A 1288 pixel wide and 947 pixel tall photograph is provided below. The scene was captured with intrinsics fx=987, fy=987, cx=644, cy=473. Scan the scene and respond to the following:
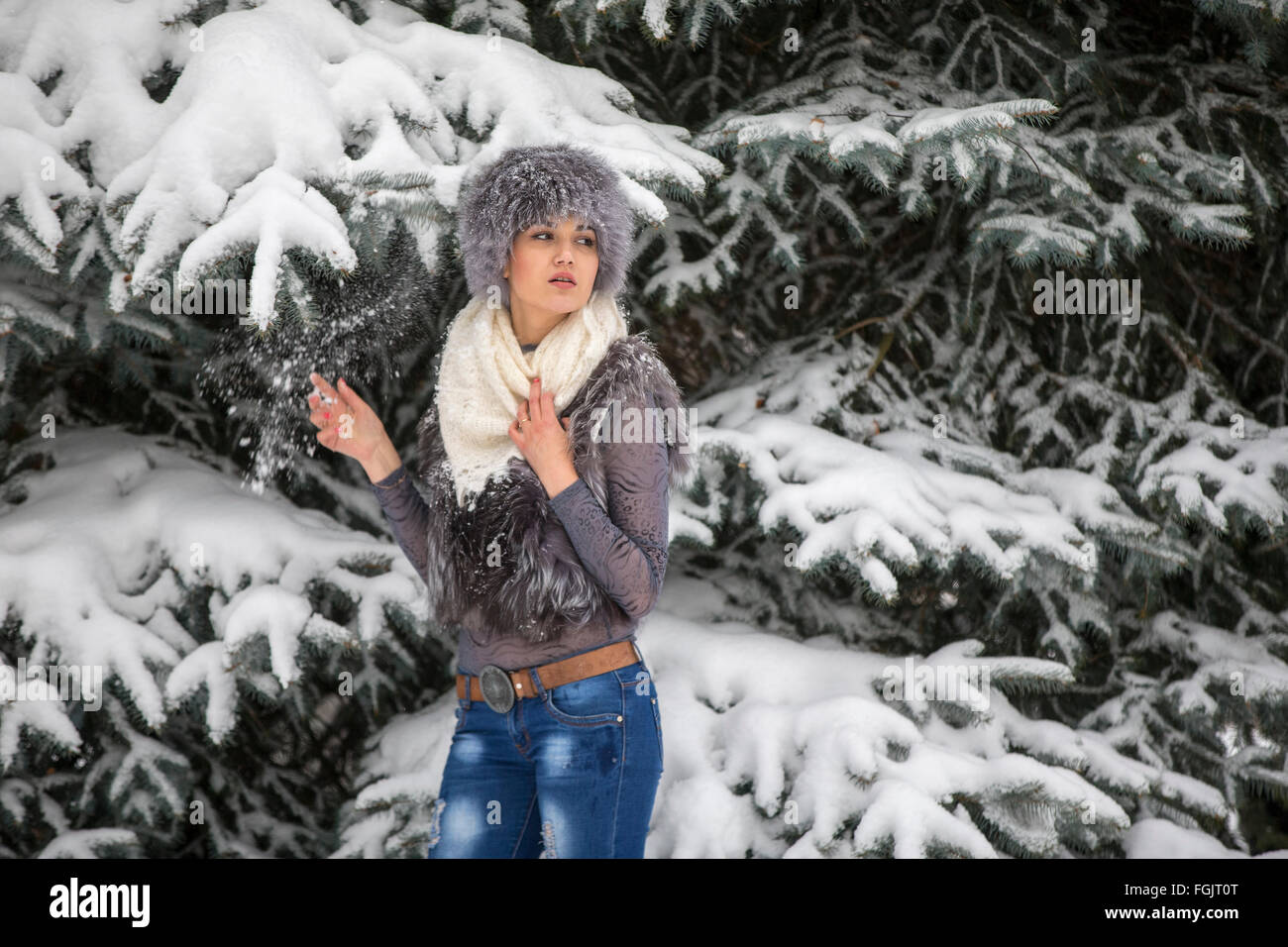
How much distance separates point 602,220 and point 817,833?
1833mm

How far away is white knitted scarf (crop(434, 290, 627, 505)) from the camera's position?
217 cm

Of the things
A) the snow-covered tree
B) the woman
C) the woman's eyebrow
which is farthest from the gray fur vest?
the snow-covered tree

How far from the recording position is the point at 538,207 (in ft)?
7.21

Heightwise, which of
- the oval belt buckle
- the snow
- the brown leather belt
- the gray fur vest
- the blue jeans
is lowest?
the snow

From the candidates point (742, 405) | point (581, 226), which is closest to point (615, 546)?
point (581, 226)

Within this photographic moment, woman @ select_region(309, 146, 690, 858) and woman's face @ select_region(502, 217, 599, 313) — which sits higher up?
woman's face @ select_region(502, 217, 599, 313)

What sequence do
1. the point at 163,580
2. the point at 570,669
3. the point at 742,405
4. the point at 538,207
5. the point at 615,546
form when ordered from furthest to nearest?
the point at 742,405 → the point at 163,580 → the point at 538,207 → the point at 570,669 → the point at 615,546

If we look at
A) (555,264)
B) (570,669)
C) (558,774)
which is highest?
(555,264)

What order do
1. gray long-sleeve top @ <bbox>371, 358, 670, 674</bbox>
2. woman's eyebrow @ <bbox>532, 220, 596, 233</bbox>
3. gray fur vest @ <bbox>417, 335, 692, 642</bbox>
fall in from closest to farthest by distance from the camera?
gray long-sleeve top @ <bbox>371, 358, 670, 674</bbox> → gray fur vest @ <bbox>417, 335, 692, 642</bbox> → woman's eyebrow @ <bbox>532, 220, 596, 233</bbox>

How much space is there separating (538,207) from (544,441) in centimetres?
55

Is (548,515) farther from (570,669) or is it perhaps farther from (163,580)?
(163,580)

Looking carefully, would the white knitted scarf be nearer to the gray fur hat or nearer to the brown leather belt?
the gray fur hat

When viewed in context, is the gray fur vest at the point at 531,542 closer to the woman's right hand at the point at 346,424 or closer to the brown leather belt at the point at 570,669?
the brown leather belt at the point at 570,669
